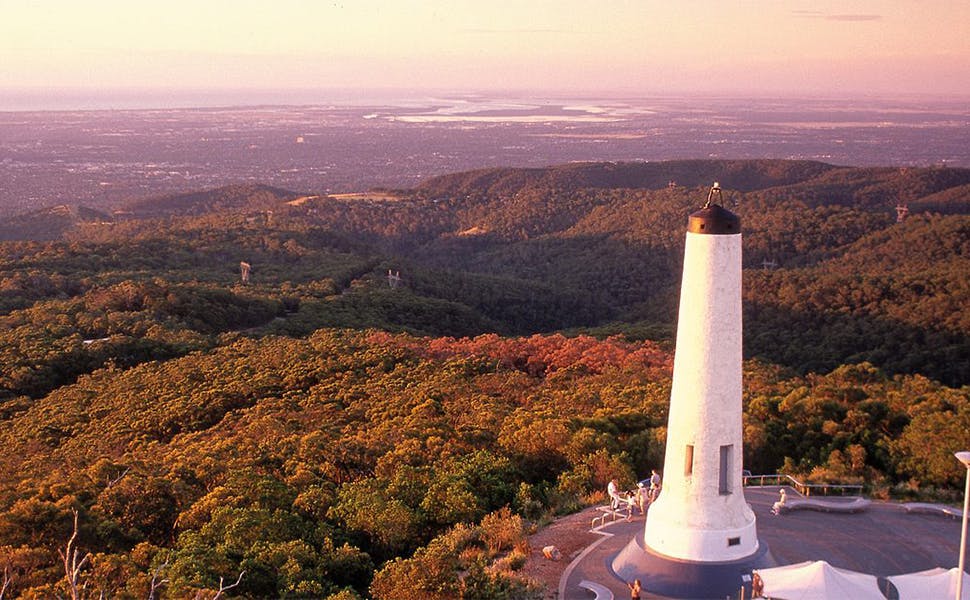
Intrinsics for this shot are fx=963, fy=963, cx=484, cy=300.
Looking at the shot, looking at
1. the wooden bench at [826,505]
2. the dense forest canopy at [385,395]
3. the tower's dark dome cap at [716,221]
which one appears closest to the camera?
the tower's dark dome cap at [716,221]

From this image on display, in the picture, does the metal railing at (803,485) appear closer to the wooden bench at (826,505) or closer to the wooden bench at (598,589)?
the wooden bench at (826,505)

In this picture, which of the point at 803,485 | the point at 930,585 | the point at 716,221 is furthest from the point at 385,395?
the point at 930,585

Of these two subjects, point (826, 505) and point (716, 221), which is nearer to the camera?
point (716, 221)

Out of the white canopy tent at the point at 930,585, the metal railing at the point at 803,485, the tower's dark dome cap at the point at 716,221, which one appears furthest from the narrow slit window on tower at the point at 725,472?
the metal railing at the point at 803,485

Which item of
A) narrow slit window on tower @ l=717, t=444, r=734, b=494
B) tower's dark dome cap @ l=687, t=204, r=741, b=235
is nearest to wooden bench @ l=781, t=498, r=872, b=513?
narrow slit window on tower @ l=717, t=444, r=734, b=494

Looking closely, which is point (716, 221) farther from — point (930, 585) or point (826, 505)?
point (826, 505)

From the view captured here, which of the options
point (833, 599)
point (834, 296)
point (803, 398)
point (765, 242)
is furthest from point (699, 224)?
point (765, 242)
